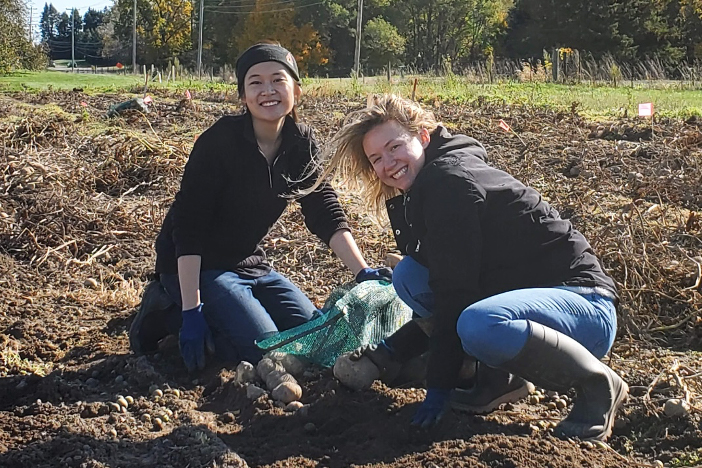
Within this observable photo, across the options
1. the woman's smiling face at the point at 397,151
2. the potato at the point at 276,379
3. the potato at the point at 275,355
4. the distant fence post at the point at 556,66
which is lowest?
the potato at the point at 276,379

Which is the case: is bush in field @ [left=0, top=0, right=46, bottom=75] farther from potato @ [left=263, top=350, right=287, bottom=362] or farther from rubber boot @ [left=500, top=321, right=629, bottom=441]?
rubber boot @ [left=500, top=321, right=629, bottom=441]

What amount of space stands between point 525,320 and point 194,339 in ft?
4.46

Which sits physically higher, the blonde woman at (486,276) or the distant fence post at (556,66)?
the distant fence post at (556,66)

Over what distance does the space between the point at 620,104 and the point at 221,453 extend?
1044 centimetres

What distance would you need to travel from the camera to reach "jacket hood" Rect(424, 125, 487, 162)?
8.95ft

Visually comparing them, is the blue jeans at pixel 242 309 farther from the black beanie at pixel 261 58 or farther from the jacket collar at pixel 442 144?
the jacket collar at pixel 442 144

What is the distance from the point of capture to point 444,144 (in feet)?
9.06

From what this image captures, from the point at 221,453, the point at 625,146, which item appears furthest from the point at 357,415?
the point at 625,146

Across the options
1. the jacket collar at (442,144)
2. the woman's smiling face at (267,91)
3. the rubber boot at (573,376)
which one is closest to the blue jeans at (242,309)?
the woman's smiling face at (267,91)

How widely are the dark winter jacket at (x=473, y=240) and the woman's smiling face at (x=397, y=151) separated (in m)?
0.05

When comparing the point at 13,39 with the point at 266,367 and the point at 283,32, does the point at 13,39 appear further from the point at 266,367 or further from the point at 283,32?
the point at 266,367

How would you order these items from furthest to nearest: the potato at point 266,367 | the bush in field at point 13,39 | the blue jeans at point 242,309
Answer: the bush in field at point 13,39 < the blue jeans at point 242,309 < the potato at point 266,367

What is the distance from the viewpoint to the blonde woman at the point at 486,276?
2479 mm

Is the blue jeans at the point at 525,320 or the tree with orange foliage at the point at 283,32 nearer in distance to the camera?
the blue jeans at the point at 525,320
